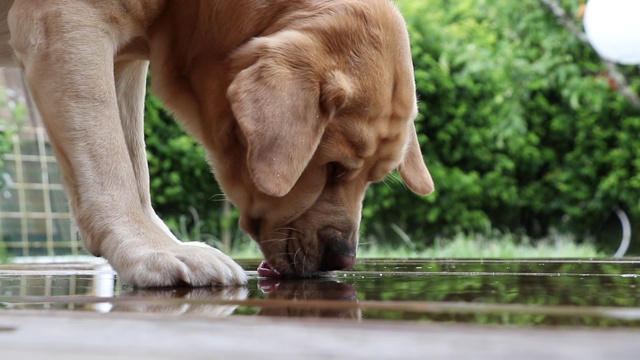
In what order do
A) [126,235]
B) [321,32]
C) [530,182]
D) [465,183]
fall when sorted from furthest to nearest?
1. [530,182]
2. [465,183]
3. [321,32]
4. [126,235]

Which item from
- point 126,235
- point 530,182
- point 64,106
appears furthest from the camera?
point 530,182

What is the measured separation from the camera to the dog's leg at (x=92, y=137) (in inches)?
90.5

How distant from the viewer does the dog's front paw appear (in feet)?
7.20

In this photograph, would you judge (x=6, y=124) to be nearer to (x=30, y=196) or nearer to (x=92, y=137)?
(x=30, y=196)

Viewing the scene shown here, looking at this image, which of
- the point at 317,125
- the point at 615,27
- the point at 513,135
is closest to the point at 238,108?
the point at 317,125

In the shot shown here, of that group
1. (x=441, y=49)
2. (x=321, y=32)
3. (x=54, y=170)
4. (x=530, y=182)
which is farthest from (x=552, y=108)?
(x=321, y=32)

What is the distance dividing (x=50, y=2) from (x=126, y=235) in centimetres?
73

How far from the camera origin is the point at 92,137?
2.48m

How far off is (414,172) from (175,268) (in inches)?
56.6

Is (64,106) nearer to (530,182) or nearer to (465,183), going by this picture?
(465,183)

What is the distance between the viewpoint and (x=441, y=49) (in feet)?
33.5

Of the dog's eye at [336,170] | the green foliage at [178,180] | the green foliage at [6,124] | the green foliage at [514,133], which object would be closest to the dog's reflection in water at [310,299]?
the dog's eye at [336,170]

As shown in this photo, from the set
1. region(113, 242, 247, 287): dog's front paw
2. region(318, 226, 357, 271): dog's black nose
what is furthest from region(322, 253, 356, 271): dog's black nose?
region(113, 242, 247, 287): dog's front paw

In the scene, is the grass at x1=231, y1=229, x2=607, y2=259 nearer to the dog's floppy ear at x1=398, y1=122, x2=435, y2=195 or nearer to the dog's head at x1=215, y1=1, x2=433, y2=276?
the dog's floppy ear at x1=398, y1=122, x2=435, y2=195
